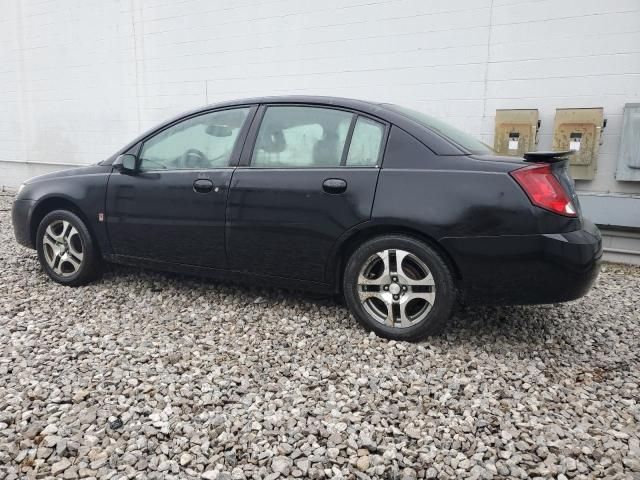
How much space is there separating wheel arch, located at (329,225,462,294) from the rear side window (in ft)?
1.37

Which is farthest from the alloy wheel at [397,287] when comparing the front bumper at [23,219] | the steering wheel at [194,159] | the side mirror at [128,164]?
the front bumper at [23,219]

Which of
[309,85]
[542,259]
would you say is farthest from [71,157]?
[542,259]

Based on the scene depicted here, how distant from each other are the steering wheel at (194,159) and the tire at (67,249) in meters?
1.05

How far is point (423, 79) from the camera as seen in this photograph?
6301 mm

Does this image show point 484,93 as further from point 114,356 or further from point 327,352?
point 114,356

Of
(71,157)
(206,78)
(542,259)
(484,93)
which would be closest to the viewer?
(542,259)

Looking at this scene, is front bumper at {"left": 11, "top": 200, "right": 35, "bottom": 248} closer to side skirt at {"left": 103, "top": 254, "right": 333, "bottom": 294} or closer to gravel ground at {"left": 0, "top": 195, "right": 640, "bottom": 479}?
gravel ground at {"left": 0, "top": 195, "right": 640, "bottom": 479}

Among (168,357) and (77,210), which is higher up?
(77,210)

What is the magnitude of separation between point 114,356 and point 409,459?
1.78m

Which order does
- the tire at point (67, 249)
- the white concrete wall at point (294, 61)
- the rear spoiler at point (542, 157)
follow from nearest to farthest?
the rear spoiler at point (542, 157), the tire at point (67, 249), the white concrete wall at point (294, 61)

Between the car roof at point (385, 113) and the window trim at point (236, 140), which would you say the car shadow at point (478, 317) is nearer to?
the window trim at point (236, 140)

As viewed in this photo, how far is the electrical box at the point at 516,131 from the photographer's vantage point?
5.60m

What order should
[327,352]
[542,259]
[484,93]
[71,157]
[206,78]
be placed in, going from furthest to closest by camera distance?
[71,157] < [206,78] < [484,93] < [327,352] < [542,259]

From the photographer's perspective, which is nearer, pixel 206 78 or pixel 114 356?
pixel 114 356
